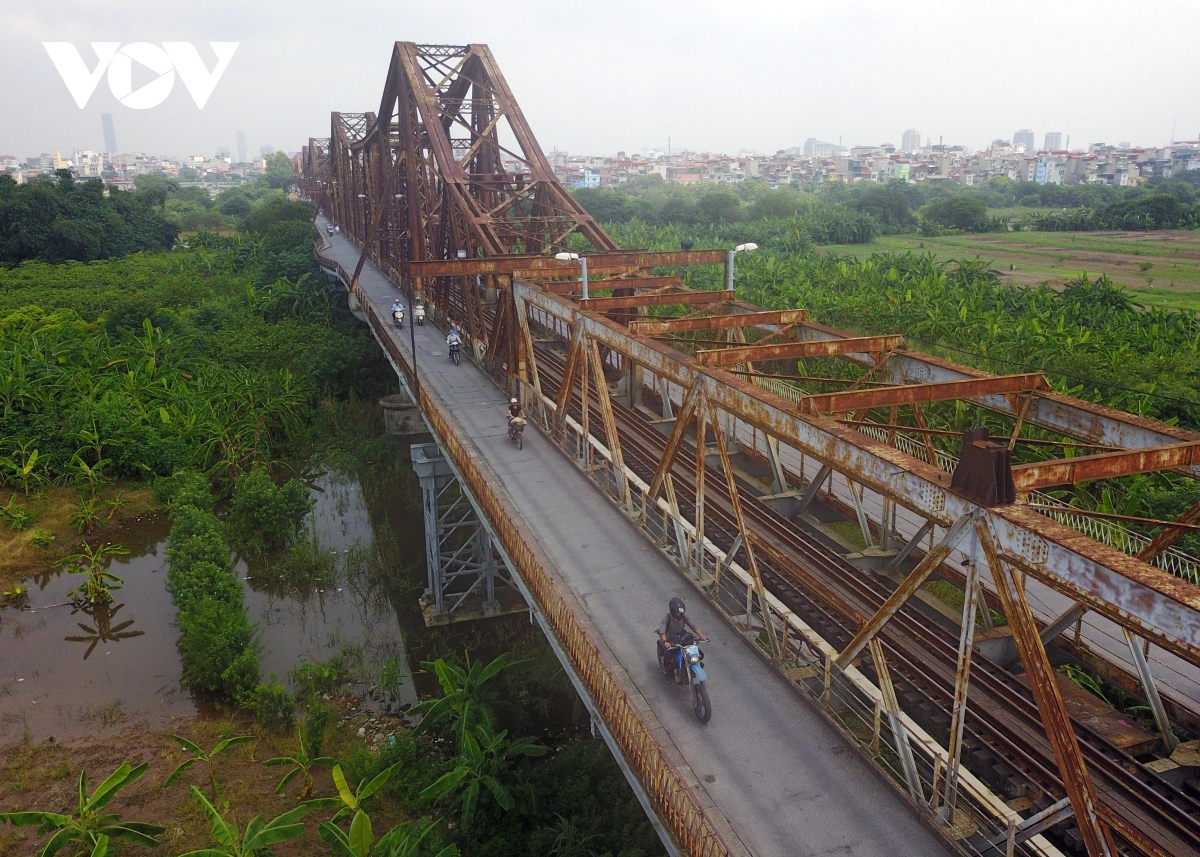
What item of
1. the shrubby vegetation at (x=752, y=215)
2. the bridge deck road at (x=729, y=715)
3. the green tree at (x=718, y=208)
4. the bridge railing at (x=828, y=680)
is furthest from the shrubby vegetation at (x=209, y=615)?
the green tree at (x=718, y=208)

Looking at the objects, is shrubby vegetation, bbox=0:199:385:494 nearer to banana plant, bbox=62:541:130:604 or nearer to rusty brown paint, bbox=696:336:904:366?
banana plant, bbox=62:541:130:604

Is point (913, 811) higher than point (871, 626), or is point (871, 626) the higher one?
point (871, 626)

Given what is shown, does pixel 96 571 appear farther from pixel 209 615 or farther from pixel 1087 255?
pixel 1087 255

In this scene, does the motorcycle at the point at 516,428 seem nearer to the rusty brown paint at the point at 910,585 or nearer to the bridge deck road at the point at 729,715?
the bridge deck road at the point at 729,715

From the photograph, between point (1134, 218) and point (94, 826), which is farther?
point (1134, 218)

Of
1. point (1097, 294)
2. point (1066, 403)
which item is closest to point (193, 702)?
point (1066, 403)

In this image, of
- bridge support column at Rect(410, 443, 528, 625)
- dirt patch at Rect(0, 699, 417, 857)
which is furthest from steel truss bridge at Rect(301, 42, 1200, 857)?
dirt patch at Rect(0, 699, 417, 857)

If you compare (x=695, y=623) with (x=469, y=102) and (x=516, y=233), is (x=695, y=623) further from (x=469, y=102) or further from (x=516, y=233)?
(x=469, y=102)

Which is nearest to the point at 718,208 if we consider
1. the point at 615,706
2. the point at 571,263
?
the point at 571,263
